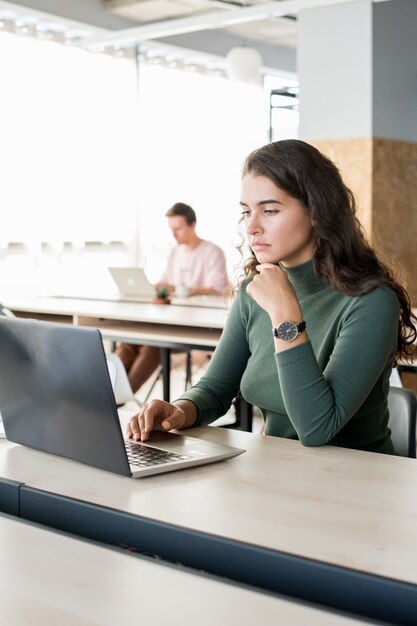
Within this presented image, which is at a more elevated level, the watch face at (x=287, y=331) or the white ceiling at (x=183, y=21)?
the white ceiling at (x=183, y=21)

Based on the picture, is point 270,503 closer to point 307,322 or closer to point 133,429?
point 133,429

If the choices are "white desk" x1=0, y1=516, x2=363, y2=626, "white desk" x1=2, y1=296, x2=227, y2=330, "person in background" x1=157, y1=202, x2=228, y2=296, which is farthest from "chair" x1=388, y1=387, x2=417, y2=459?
"person in background" x1=157, y1=202, x2=228, y2=296

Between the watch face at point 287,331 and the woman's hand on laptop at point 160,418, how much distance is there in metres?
0.30

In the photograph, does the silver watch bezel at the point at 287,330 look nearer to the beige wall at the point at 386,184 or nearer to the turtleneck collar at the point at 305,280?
the turtleneck collar at the point at 305,280

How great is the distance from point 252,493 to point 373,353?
0.50 m

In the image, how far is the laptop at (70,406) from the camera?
1.56 meters

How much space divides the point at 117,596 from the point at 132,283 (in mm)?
4712

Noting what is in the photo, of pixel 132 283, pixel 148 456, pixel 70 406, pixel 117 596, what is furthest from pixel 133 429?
pixel 132 283

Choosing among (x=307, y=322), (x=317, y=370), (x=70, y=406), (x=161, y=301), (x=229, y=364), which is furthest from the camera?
(x=161, y=301)

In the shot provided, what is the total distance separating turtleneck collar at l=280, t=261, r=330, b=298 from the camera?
83.0 inches

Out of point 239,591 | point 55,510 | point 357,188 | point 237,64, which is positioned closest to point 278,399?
point 55,510

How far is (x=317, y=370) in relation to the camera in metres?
1.86

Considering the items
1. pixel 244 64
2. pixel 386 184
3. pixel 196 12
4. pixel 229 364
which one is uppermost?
pixel 196 12

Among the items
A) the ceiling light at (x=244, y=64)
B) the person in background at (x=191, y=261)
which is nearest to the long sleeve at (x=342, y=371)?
the person in background at (x=191, y=261)
